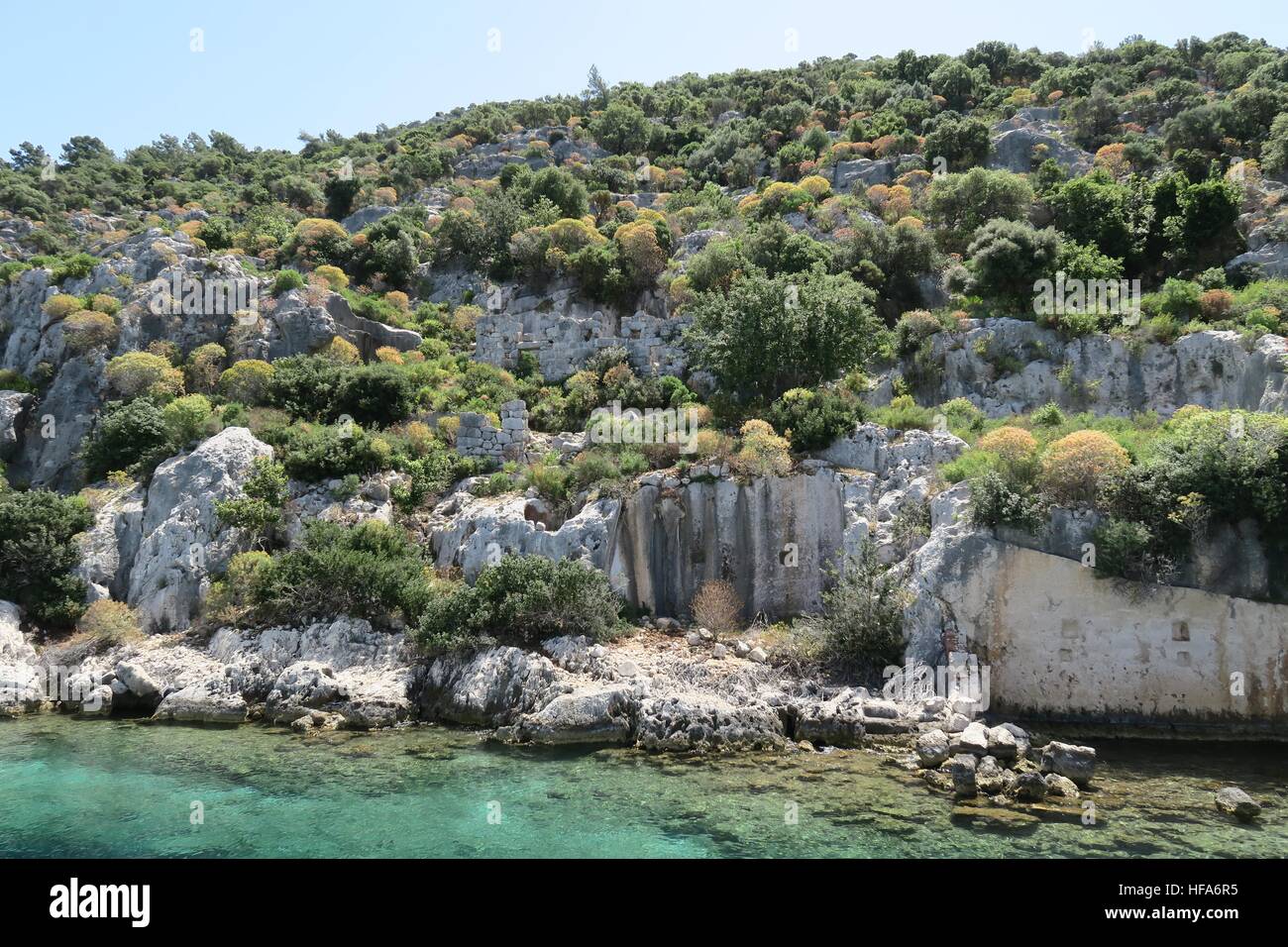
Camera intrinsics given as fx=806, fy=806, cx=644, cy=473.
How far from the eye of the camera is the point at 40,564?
21641 mm

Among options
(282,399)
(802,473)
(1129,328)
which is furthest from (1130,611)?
(282,399)

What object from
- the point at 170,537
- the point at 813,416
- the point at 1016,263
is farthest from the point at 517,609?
the point at 1016,263

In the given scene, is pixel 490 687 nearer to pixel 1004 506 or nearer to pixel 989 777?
pixel 989 777

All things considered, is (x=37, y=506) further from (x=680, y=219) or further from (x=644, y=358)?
(x=680, y=219)

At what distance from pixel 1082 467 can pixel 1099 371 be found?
33.2 feet

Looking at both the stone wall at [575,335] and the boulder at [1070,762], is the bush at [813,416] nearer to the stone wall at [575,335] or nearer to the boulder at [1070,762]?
the stone wall at [575,335]

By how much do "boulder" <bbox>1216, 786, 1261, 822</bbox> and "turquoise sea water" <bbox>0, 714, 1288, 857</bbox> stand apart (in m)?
0.25

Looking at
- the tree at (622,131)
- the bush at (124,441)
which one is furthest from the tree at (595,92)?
the bush at (124,441)

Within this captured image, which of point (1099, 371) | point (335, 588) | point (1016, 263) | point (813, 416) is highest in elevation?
point (1016, 263)

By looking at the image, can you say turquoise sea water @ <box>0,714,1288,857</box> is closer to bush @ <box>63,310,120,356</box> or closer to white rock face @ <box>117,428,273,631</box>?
white rock face @ <box>117,428,273,631</box>

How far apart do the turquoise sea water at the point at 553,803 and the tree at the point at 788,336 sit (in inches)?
520

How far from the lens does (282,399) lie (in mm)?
27375

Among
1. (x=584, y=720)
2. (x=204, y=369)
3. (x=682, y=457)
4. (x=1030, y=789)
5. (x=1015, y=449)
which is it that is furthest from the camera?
(x=204, y=369)

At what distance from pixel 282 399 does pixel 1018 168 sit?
39.6 meters
